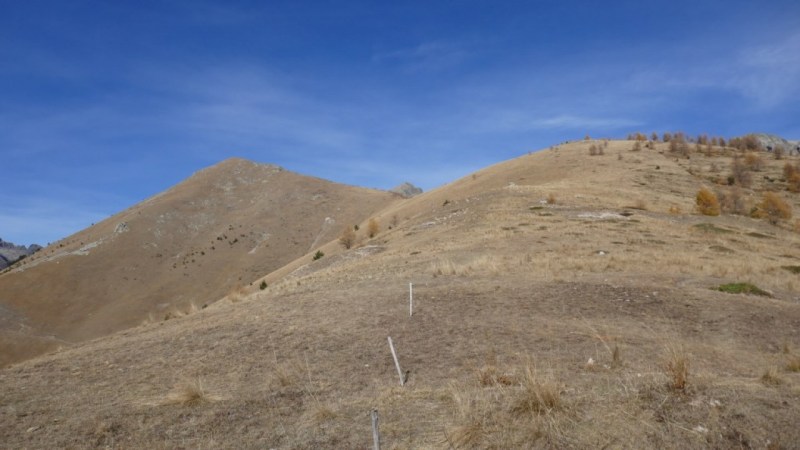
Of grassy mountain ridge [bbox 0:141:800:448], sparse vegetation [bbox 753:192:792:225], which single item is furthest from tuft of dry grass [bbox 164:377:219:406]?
sparse vegetation [bbox 753:192:792:225]

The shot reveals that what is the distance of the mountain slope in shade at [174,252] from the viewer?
58.4 metres

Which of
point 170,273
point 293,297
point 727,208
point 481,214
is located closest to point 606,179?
point 727,208

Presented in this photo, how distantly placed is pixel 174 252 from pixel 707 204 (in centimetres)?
7053

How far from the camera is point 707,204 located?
37938 mm

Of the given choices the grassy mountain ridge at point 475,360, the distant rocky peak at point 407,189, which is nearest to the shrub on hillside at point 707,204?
the grassy mountain ridge at point 475,360

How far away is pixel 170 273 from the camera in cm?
7194

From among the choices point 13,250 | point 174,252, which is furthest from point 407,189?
point 13,250

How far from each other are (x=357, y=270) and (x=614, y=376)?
16.6m

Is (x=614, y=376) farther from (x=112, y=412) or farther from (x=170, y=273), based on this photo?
(x=170, y=273)

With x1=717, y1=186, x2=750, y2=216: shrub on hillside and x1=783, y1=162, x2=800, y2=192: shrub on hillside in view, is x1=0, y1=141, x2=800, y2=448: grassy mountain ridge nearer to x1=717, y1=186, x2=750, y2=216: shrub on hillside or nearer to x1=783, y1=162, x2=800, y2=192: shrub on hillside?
x1=717, y1=186, x2=750, y2=216: shrub on hillside

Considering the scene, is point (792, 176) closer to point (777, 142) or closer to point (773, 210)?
point (773, 210)

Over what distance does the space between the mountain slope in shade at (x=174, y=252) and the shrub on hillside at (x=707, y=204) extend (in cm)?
3870

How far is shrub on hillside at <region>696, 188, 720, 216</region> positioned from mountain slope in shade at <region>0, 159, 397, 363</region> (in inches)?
1524

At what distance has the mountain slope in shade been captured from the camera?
2298 inches
